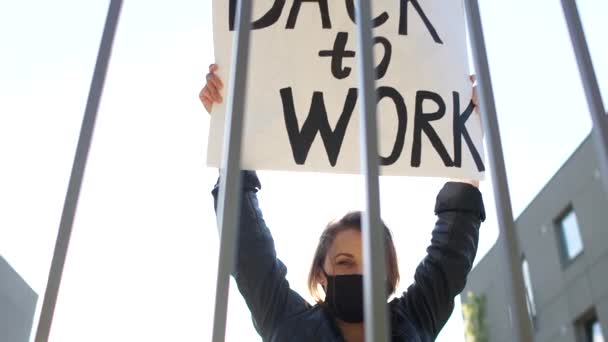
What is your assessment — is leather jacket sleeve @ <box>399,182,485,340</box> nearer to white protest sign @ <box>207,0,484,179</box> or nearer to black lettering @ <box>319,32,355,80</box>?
white protest sign @ <box>207,0,484,179</box>

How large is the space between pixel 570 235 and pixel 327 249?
12312 mm

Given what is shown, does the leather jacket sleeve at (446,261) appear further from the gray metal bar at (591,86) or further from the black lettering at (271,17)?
the gray metal bar at (591,86)

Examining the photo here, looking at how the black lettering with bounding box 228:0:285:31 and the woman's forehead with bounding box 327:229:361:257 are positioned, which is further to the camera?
the woman's forehead with bounding box 327:229:361:257

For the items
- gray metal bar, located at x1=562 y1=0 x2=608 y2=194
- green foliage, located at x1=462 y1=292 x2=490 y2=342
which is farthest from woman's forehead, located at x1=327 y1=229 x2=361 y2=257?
green foliage, located at x1=462 y1=292 x2=490 y2=342

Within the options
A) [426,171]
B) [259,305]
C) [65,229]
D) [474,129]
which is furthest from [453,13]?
[65,229]

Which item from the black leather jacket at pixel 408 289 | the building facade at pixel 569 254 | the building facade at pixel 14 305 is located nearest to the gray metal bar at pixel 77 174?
the black leather jacket at pixel 408 289

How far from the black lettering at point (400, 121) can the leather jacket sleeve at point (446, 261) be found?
0.37 meters

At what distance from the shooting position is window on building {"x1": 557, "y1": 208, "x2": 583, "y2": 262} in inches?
509

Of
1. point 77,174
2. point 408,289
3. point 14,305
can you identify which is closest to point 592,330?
point 14,305

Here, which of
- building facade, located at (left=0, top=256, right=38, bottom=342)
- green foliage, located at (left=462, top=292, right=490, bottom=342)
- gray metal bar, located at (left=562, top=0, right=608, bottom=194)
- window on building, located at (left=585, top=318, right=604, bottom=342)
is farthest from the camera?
green foliage, located at (left=462, top=292, right=490, bottom=342)

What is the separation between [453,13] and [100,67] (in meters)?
1.25

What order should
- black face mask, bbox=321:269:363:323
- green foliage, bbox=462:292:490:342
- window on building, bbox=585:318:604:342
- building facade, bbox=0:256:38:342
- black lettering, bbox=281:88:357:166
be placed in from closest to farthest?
black lettering, bbox=281:88:357:166
black face mask, bbox=321:269:363:323
window on building, bbox=585:318:604:342
building facade, bbox=0:256:38:342
green foliage, bbox=462:292:490:342

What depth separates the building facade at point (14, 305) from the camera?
1373 centimetres

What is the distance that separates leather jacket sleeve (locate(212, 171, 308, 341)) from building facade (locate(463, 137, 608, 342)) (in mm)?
9891
